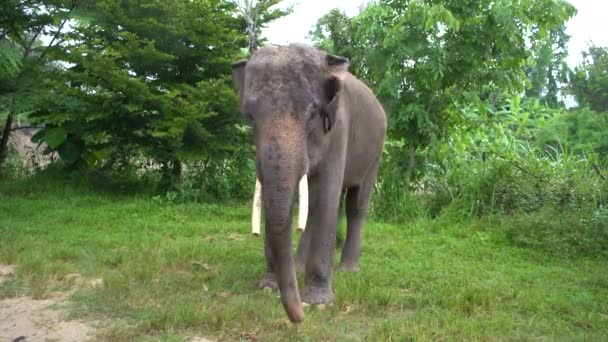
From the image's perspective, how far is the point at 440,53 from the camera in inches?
346

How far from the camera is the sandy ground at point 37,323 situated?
4.26 m

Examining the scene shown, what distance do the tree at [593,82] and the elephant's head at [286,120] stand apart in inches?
619

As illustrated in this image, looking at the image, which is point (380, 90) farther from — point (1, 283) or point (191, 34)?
point (1, 283)

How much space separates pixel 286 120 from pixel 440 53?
16.8 feet

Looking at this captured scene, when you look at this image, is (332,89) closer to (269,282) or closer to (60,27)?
(269,282)

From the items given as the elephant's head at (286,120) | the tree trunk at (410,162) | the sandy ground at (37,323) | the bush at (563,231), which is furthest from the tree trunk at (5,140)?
the bush at (563,231)

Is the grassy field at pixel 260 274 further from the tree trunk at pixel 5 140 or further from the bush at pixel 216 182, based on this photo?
the tree trunk at pixel 5 140

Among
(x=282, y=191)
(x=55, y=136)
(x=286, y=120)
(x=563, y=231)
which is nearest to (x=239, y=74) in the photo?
(x=286, y=120)

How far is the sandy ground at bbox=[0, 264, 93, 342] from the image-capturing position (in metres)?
4.26

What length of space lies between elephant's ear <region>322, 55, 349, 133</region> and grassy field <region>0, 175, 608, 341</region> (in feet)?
4.95

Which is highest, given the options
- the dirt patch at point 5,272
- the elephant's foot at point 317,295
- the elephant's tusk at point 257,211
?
the elephant's tusk at point 257,211

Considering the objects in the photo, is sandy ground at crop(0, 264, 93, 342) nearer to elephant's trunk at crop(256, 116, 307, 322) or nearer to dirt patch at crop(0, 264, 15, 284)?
dirt patch at crop(0, 264, 15, 284)

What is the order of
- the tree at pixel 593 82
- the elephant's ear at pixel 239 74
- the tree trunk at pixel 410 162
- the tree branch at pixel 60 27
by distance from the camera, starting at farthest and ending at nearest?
the tree at pixel 593 82 < the tree branch at pixel 60 27 < the tree trunk at pixel 410 162 < the elephant's ear at pixel 239 74

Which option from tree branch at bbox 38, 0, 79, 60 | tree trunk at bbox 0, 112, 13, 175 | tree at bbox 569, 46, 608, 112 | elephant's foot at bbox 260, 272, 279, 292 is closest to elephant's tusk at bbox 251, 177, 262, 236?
elephant's foot at bbox 260, 272, 279, 292
